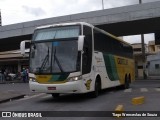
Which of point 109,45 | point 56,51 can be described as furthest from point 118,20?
point 56,51

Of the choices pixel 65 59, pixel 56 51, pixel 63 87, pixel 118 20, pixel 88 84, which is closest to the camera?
pixel 63 87

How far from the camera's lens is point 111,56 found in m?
22.7

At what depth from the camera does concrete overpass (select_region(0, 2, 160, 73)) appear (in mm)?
35656

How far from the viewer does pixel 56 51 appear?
17.0m

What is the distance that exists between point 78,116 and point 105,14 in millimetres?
26459

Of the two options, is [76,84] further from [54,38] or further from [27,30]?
[27,30]

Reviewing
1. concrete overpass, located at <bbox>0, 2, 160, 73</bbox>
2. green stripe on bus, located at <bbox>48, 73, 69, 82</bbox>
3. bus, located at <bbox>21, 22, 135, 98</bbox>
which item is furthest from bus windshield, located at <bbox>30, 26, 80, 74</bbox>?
concrete overpass, located at <bbox>0, 2, 160, 73</bbox>

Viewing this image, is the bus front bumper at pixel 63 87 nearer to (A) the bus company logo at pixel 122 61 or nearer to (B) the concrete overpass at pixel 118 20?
(A) the bus company logo at pixel 122 61

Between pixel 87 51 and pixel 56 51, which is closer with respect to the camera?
pixel 56 51

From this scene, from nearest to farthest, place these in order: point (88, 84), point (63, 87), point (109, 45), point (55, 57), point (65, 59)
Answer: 1. point (63, 87)
2. point (65, 59)
3. point (55, 57)
4. point (88, 84)
5. point (109, 45)

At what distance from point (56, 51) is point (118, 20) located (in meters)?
20.8

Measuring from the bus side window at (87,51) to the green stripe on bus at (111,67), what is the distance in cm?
310

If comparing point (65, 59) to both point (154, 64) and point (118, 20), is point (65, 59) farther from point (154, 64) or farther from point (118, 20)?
point (154, 64)

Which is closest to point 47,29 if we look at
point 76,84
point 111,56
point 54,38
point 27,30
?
point 54,38
